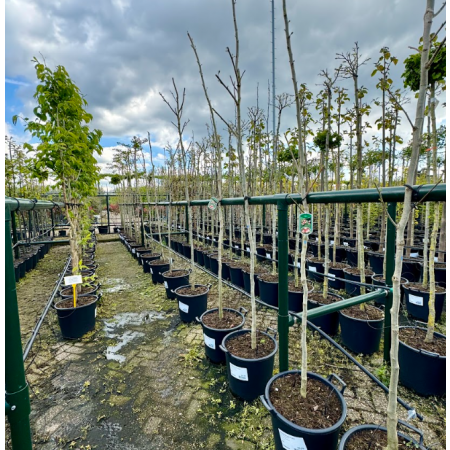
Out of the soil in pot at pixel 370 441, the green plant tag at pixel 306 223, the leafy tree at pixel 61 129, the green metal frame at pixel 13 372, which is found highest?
the leafy tree at pixel 61 129

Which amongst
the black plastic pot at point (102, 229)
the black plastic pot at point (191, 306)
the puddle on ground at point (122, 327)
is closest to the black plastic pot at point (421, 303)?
the black plastic pot at point (191, 306)

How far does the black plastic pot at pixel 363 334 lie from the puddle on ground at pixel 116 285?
A: 12.4ft

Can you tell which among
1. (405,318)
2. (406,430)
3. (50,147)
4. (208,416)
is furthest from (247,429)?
(50,147)

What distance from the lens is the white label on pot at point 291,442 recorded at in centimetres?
127

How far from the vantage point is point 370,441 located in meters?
1.20

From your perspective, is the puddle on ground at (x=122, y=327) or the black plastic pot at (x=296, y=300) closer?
the puddle on ground at (x=122, y=327)

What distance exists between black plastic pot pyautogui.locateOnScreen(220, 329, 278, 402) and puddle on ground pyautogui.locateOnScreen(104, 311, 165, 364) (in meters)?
1.24

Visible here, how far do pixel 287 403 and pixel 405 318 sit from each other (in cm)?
269

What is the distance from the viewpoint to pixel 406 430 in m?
1.69

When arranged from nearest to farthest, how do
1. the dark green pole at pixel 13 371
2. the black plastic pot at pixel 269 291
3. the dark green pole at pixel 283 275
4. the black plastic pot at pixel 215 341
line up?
the dark green pole at pixel 13 371 → the dark green pole at pixel 283 275 → the black plastic pot at pixel 215 341 → the black plastic pot at pixel 269 291

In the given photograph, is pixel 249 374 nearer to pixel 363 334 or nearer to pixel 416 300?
pixel 363 334

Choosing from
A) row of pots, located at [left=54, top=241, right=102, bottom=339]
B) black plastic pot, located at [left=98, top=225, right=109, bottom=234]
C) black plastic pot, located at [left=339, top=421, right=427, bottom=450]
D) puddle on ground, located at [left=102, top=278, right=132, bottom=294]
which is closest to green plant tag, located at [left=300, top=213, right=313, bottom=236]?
black plastic pot, located at [left=339, top=421, right=427, bottom=450]

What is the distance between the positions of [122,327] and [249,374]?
2.00 m

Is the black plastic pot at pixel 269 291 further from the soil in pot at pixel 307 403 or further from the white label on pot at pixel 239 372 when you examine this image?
the soil in pot at pixel 307 403
